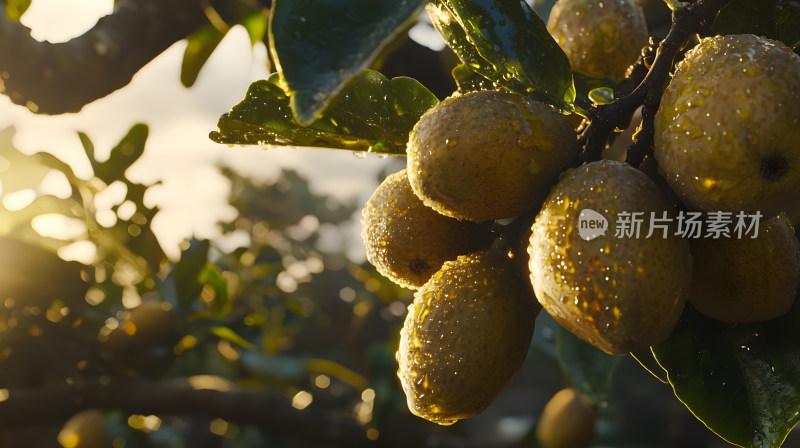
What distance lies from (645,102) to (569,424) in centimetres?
188

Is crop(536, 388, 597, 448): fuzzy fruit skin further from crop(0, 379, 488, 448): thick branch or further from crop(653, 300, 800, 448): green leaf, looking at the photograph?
crop(653, 300, 800, 448): green leaf

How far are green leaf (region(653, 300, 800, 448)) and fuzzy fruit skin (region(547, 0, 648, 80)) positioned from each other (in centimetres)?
32

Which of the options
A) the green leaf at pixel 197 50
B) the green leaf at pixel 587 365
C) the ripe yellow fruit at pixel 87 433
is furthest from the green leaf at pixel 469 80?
the ripe yellow fruit at pixel 87 433

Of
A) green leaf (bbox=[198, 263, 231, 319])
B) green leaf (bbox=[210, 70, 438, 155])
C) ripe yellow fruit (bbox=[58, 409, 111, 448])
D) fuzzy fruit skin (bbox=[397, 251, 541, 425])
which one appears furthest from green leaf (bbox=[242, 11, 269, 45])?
ripe yellow fruit (bbox=[58, 409, 111, 448])

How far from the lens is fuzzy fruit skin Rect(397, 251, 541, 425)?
1.98 feet

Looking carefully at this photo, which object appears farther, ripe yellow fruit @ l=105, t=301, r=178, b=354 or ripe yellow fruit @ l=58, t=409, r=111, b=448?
ripe yellow fruit @ l=58, t=409, r=111, b=448

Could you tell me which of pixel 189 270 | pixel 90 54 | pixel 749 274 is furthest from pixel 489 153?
pixel 189 270

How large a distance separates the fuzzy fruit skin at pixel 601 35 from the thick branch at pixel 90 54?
3.62ft

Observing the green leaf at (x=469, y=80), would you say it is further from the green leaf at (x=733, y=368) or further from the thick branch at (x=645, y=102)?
the green leaf at (x=733, y=368)

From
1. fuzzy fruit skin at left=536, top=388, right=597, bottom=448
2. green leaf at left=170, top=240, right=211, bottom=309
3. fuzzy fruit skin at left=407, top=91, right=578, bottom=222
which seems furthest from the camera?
fuzzy fruit skin at left=536, top=388, right=597, bottom=448

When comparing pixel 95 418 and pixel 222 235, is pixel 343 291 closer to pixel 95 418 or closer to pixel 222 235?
pixel 222 235

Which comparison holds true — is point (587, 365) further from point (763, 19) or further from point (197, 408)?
point (197, 408)

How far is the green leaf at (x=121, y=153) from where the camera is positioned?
6.64ft

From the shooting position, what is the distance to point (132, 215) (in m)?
2.10
